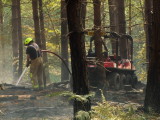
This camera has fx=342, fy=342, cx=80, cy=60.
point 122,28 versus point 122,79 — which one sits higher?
point 122,28

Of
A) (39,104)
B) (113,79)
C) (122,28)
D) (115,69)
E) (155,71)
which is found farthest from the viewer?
(122,28)

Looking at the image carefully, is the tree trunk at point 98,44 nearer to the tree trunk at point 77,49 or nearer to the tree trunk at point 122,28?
the tree trunk at point 122,28

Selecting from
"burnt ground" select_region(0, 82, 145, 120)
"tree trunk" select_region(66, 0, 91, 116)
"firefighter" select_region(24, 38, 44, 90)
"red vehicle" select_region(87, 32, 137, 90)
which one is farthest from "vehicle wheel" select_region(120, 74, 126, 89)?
"tree trunk" select_region(66, 0, 91, 116)

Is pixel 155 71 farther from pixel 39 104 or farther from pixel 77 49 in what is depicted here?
pixel 39 104

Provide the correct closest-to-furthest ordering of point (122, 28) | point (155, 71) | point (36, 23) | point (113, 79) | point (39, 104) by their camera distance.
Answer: point (155, 71) → point (39, 104) → point (113, 79) → point (36, 23) → point (122, 28)

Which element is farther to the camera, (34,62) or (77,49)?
(34,62)

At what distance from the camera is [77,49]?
6945mm

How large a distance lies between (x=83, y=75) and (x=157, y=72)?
3.41m

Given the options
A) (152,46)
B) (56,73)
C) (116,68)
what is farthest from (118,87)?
(56,73)

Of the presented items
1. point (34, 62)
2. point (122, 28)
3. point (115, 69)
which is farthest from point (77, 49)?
point (122, 28)

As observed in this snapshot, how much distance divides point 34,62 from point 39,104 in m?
4.82

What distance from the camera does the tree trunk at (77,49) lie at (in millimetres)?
6906

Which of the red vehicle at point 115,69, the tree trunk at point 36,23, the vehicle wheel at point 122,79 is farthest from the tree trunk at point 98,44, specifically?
the tree trunk at point 36,23

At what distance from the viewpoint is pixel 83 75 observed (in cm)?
702
